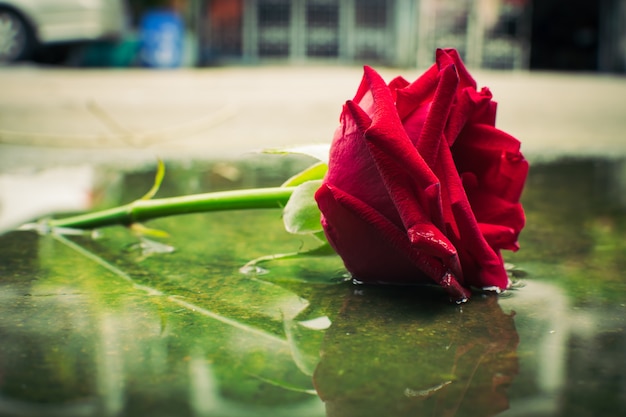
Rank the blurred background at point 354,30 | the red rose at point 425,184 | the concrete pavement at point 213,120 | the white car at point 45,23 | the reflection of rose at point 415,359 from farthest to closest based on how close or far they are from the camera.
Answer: the blurred background at point 354,30
the white car at point 45,23
the concrete pavement at point 213,120
the red rose at point 425,184
the reflection of rose at point 415,359

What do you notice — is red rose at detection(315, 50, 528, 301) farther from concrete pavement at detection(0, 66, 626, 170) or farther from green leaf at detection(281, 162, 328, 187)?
concrete pavement at detection(0, 66, 626, 170)

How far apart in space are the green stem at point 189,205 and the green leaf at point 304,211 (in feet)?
0.11

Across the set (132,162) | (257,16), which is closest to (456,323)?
(132,162)

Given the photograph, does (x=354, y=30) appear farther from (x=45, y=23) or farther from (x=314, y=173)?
(x=314, y=173)

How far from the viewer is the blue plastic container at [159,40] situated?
7812mm

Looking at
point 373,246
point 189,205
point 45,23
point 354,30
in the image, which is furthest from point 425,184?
point 354,30

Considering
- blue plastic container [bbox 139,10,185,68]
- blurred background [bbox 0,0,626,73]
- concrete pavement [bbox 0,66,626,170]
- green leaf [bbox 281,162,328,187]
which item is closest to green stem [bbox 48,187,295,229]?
green leaf [bbox 281,162,328,187]

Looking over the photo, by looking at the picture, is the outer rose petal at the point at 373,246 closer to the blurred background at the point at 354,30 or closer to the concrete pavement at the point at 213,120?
the concrete pavement at the point at 213,120

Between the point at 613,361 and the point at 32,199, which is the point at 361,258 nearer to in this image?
the point at 613,361

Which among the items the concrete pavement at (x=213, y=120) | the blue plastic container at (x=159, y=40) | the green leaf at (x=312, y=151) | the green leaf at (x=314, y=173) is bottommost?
the concrete pavement at (x=213, y=120)

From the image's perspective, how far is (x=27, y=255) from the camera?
0.67 metres

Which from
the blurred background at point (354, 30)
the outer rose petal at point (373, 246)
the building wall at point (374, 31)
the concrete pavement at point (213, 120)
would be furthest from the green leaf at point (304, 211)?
the building wall at point (374, 31)

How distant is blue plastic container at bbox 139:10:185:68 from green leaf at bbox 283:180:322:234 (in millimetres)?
7614

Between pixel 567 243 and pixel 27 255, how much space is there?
21.9 inches
